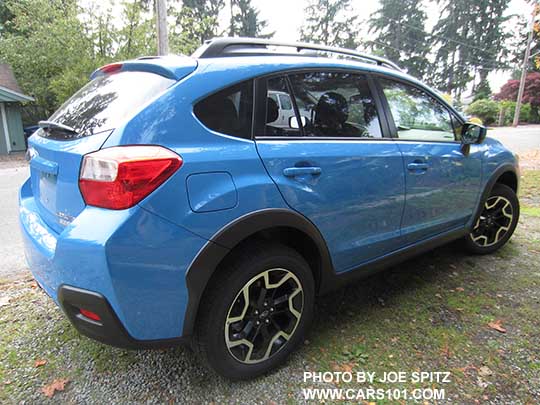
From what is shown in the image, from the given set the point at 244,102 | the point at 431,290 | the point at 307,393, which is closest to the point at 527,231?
the point at 431,290

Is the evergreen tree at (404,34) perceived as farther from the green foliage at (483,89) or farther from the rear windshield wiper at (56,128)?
the rear windshield wiper at (56,128)

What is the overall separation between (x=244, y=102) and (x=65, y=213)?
101 centimetres

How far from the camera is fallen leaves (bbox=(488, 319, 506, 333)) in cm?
242

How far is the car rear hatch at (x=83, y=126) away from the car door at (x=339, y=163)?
1.73ft

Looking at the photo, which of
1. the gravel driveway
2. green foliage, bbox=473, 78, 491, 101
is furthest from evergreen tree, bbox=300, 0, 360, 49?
the gravel driveway

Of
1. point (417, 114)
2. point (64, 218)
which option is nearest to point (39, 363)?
point (64, 218)

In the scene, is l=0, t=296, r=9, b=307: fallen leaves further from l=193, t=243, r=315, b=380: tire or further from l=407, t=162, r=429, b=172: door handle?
l=407, t=162, r=429, b=172: door handle

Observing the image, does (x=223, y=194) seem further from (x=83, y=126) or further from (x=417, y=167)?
(x=417, y=167)

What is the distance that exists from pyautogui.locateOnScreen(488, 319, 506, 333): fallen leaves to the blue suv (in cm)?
75

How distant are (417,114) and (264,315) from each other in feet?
6.58

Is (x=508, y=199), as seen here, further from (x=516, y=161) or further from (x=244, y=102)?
(x=244, y=102)

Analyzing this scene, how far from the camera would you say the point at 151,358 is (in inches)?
84.3

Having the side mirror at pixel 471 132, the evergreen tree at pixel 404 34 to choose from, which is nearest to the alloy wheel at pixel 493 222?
the side mirror at pixel 471 132

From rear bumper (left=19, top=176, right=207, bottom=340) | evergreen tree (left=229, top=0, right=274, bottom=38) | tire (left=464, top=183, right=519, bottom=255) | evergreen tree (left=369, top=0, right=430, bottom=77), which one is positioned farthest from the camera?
evergreen tree (left=369, top=0, right=430, bottom=77)
